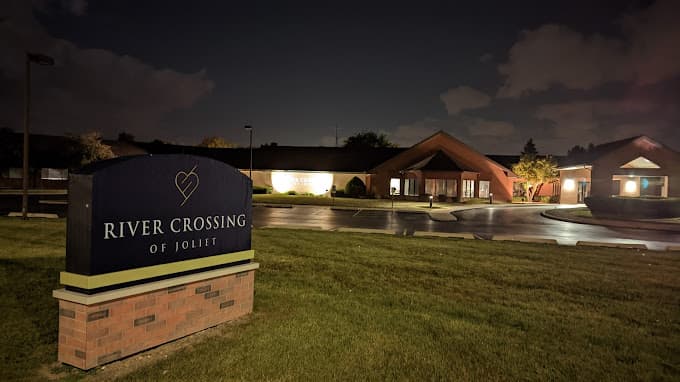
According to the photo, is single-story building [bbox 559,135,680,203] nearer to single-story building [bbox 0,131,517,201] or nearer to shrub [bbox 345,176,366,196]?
single-story building [bbox 0,131,517,201]

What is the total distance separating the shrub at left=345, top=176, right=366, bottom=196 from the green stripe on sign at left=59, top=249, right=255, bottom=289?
123ft

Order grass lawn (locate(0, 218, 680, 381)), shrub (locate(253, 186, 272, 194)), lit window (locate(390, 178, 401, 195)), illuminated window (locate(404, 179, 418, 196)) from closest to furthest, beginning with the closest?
grass lawn (locate(0, 218, 680, 381)) → illuminated window (locate(404, 179, 418, 196)) → lit window (locate(390, 178, 401, 195)) → shrub (locate(253, 186, 272, 194))

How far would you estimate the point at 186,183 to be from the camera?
17.3ft

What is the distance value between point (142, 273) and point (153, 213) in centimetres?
67

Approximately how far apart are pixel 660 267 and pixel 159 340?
1085 cm

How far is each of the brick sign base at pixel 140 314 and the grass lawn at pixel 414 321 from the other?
237 millimetres

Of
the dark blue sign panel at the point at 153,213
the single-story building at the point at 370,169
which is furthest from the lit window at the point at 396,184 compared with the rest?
the dark blue sign panel at the point at 153,213

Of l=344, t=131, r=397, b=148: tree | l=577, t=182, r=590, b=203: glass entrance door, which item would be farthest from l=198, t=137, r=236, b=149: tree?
l=577, t=182, r=590, b=203: glass entrance door

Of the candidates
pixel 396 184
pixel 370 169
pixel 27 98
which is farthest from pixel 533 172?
pixel 27 98

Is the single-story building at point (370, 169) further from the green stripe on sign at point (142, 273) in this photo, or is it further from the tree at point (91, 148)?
the green stripe on sign at point (142, 273)

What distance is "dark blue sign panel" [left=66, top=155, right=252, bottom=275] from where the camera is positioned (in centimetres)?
433

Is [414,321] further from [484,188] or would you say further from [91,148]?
[91,148]

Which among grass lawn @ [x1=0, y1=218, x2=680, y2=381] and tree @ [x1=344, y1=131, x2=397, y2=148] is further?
tree @ [x1=344, y1=131, x2=397, y2=148]

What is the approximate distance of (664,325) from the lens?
6.08 m
